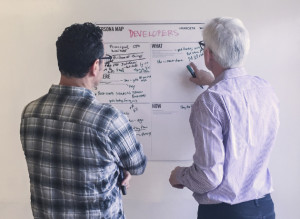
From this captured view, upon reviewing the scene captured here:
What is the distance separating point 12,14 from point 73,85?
100 centimetres

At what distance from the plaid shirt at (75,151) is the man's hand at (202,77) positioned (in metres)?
0.72

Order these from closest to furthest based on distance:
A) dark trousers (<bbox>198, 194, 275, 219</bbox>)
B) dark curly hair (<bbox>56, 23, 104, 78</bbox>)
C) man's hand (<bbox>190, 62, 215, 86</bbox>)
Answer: dark curly hair (<bbox>56, 23, 104, 78</bbox>)
dark trousers (<bbox>198, 194, 275, 219</bbox>)
man's hand (<bbox>190, 62, 215, 86</bbox>)

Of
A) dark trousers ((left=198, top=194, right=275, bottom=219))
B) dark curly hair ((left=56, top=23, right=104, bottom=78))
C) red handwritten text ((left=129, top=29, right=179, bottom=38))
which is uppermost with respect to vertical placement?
red handwritten text ((left=129, top=29, right=179, bottom=38))

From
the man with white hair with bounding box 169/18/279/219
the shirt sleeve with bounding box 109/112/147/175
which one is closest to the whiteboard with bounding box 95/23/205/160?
the man with white hair with bounding box 169/18/279/219

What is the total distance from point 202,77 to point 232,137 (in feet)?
1.99

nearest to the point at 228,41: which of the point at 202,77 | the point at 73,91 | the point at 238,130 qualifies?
the point at 238,130

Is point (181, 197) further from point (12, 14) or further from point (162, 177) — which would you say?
point (12, 14)

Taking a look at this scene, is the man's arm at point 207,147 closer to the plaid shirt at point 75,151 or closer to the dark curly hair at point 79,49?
the plaid shirt at point 75,151

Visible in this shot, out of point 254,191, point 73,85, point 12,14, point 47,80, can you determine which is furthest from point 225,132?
point 12,14

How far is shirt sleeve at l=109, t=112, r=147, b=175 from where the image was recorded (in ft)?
3.60

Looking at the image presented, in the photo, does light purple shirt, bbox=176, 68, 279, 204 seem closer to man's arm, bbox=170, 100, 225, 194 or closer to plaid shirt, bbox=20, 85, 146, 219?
man's arm, bbox=170, 100, 225, 194

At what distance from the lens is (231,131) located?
3.88 feet

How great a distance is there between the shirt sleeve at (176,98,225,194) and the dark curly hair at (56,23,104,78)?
46 centimetres

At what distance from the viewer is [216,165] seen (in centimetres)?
117
